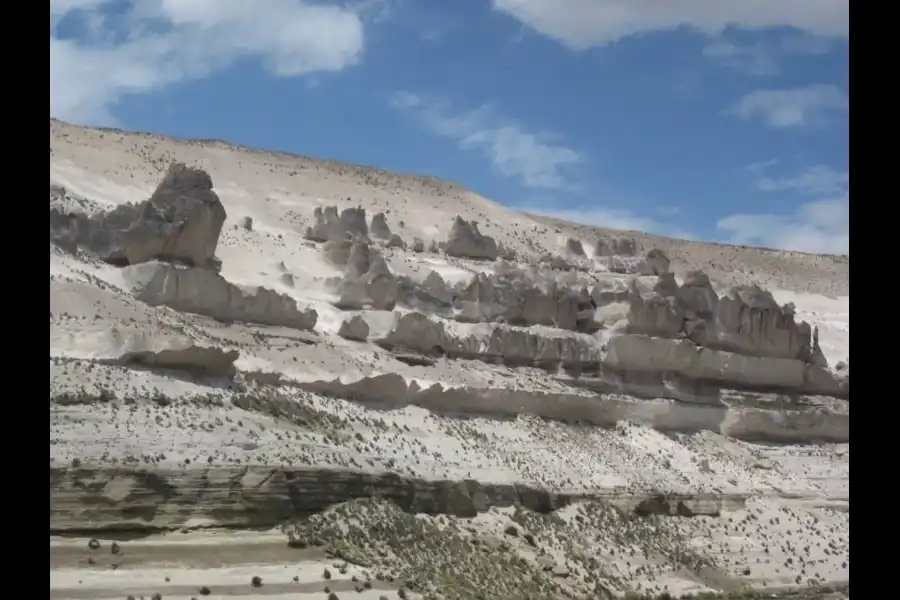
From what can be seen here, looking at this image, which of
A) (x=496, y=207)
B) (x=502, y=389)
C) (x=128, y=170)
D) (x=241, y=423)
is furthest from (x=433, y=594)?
(x=496, y=207)

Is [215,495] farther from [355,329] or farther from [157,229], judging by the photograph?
[355,329]

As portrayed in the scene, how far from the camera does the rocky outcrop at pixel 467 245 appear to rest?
43.5 metres

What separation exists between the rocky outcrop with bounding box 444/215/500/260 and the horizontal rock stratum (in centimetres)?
11

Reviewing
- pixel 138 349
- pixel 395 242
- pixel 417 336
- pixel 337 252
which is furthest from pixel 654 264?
pixel 138 349

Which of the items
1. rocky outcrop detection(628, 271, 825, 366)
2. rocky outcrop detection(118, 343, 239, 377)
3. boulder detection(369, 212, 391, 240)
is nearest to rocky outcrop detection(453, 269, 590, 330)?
rocky outcrop detection(628, 271, 825, 366)

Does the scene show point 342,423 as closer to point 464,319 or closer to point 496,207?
point 464,319

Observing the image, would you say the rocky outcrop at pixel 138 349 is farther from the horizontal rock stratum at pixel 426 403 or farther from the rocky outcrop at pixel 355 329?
the rocky outcrop at pixel 355 329

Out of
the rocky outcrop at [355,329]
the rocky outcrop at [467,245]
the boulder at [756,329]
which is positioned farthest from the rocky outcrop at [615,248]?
the rocky outcrop at [355,329]

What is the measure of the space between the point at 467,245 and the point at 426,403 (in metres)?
18.9

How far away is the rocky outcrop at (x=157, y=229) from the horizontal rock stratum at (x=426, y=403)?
56mm

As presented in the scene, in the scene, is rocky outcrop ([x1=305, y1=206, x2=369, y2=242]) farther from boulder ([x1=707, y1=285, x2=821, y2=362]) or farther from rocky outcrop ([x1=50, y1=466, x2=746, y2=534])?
rocky outcrop ([x1=50, y1=466, x2=746, y2=534])

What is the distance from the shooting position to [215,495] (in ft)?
52.6
